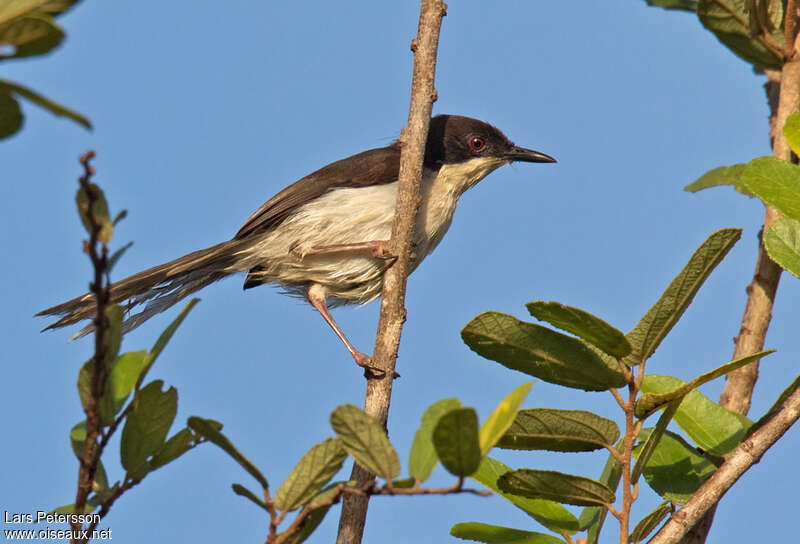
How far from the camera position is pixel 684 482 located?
2.51 m

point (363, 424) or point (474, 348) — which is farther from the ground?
point (474, 348)

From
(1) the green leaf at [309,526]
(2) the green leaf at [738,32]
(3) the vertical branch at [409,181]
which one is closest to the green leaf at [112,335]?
(1) the green leaf at [309,526]

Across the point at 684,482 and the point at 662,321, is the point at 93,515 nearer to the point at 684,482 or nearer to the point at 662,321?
the point at 662,321

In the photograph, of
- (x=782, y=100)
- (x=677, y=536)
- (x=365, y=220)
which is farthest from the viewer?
(x=365, y=220)

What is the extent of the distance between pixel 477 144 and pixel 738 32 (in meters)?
3.11

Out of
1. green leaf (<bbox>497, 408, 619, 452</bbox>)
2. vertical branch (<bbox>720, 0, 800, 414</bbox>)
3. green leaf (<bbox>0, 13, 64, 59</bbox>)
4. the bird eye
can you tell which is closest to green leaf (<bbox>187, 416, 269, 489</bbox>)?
green leaf (<bbox>497, 408, 619, 452</bbox>)

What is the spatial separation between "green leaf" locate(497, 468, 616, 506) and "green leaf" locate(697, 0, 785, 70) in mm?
2070

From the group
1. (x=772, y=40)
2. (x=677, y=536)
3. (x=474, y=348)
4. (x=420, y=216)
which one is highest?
(x=420, y=216)

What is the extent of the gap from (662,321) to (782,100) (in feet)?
5.23

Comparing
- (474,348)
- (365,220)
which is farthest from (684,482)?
(365,220)

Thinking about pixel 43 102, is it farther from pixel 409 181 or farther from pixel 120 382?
pixel 409 181

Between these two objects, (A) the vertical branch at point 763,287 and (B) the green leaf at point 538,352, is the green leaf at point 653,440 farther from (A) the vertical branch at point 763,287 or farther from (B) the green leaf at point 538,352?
(A) the vertical branch at point 763,287

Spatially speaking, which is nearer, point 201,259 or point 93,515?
point 93,515

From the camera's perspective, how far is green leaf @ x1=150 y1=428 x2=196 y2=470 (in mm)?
2148
